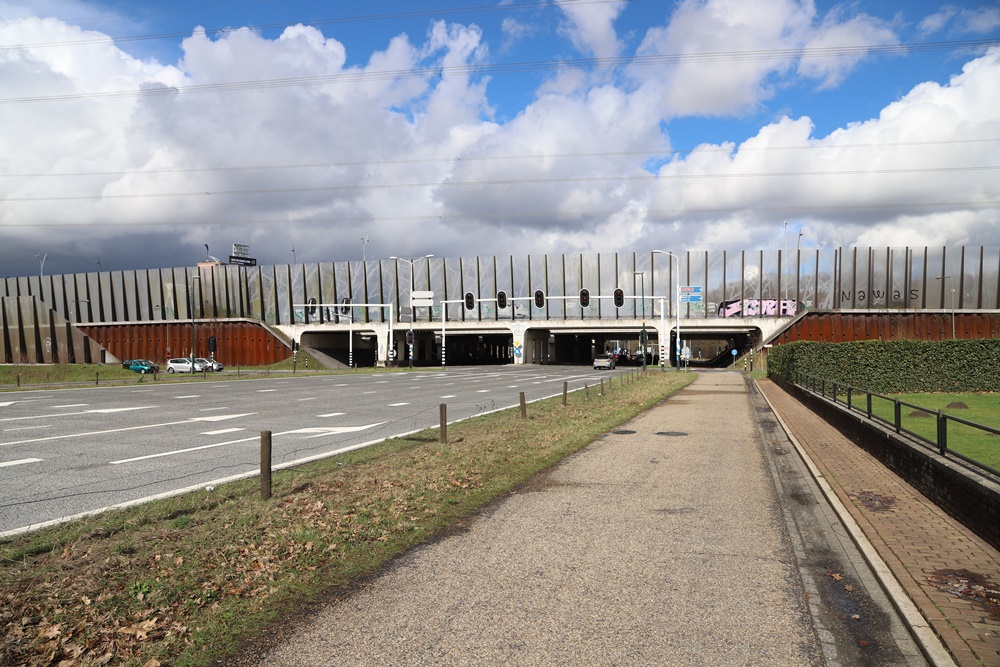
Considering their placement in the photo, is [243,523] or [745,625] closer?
[745,625]

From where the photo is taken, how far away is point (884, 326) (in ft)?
235

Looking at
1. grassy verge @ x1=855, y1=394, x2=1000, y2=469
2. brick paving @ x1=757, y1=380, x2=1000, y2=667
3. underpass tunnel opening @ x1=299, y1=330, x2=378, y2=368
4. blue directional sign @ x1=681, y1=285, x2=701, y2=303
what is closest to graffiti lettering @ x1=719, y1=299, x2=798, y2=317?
blue directional sign @ x1=681, y1=285, x2=701, y2=303

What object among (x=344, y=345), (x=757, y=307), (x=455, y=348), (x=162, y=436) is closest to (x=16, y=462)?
(x=162, y=436)

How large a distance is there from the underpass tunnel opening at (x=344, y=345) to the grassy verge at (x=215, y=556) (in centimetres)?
8013

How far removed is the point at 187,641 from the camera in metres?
4.77

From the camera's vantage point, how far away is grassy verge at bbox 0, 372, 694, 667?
4.79m

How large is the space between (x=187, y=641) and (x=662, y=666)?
10.4 ft

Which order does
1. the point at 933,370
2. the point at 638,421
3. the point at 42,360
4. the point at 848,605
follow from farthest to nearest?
the point at 42,360 → the point at 933,370 → the point at 638,421 → the point at 848,605

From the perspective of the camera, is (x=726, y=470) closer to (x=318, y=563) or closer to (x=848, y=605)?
(x=848, y=605)

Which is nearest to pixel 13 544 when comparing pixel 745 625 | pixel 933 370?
pixel 745 625

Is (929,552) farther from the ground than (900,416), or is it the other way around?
(900,416)

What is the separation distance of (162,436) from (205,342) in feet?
258

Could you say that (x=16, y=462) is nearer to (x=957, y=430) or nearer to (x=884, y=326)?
(x=957, y=430)

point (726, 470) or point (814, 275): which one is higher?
point (814, 275)
